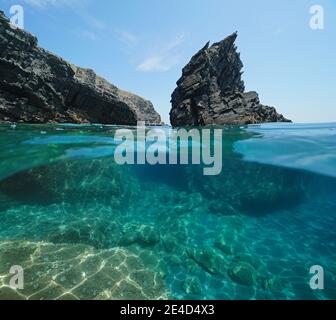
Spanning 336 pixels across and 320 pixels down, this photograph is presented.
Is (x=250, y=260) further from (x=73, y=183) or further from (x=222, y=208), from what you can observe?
(x=73, y=183)

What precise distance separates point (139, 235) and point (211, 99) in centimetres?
4587

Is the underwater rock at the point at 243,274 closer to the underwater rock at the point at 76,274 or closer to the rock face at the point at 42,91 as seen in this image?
the underwater rock at the point at 76,274

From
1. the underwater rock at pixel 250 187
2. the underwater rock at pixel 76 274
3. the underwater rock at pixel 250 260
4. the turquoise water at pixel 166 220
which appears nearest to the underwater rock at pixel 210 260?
the turquoise water at pixel 166 220

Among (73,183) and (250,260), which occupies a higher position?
(73,183)

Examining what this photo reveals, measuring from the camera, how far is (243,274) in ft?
24.7

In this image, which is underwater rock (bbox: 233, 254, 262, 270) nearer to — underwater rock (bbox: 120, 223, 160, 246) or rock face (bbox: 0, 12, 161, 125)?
underwater rock (bbox: 120, 223, 160, 246)

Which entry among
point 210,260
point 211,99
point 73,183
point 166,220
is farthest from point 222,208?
point 211,99

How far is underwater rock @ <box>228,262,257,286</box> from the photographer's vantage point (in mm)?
7281

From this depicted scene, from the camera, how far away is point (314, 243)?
9750 millimetres

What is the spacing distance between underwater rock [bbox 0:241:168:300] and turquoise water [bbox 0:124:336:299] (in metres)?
0.03

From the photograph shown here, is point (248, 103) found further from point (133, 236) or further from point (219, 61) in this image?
point (133, 236)

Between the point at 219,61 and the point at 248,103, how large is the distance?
52.6 feet
